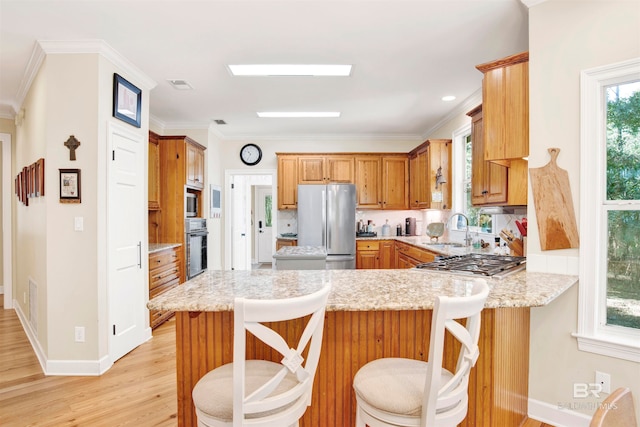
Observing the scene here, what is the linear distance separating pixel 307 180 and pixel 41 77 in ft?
11.4

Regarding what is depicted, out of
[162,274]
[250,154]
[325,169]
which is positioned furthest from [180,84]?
[325,169]

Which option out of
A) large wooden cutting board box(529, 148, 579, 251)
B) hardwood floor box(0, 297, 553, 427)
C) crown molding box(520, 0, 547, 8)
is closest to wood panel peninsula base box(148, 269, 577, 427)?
large wooden cutting board box(529, 148, 579, 251)

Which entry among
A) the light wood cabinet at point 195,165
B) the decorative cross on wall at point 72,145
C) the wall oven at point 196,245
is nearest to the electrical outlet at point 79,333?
the decorative cross on wall at point 72,145

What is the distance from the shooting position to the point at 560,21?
6.47ft

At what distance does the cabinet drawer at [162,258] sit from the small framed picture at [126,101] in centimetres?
136

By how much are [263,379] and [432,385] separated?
0.59m

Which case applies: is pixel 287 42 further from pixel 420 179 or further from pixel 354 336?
pixel 420 179

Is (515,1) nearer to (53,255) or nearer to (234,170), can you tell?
(53,255)

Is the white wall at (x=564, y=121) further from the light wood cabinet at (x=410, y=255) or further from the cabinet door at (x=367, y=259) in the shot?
the cabinet door at (x=367, y=259)

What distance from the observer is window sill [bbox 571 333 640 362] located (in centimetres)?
174

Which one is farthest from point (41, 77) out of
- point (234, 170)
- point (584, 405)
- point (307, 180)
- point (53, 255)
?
point (584, 405)

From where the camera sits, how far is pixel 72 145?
263 cm

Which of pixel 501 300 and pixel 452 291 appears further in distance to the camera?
pixel 452 291

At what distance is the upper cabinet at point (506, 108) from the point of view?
2.16 meters
